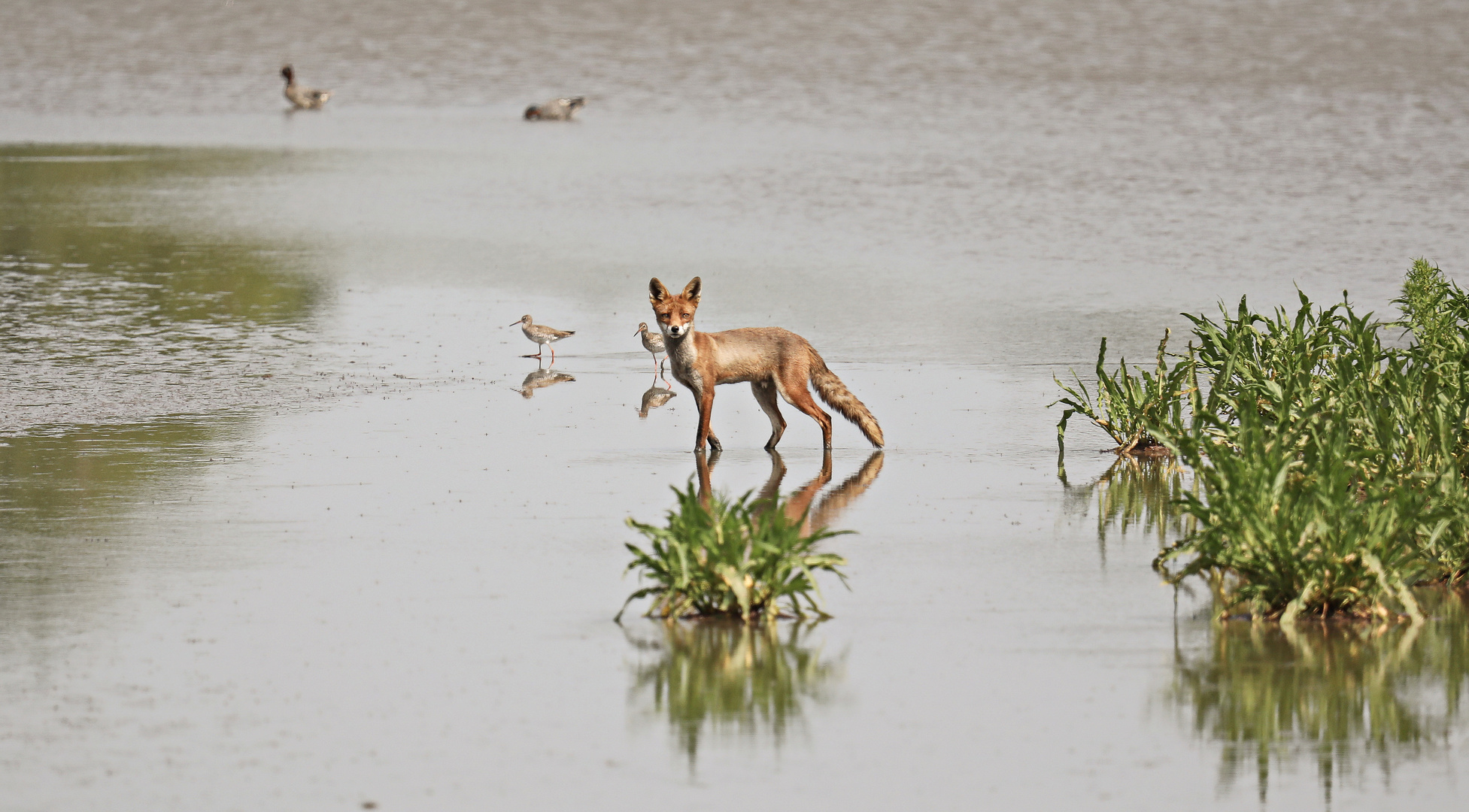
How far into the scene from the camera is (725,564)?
310 inches

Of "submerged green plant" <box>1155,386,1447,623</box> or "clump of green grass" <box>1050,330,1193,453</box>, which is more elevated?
"clump of green grass" <box>1050,330,1193,453</box>

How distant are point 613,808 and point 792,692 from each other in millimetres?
1270

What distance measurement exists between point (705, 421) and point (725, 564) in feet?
13.6

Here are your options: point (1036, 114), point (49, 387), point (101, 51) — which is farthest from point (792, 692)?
point (101, 51)

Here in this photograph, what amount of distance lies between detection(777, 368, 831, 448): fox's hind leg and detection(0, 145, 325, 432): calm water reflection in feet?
12.2

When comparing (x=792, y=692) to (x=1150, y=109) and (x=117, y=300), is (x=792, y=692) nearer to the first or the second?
(x=117, y=300)

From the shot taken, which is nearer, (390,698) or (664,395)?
(390,698)

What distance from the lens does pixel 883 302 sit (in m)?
17.7

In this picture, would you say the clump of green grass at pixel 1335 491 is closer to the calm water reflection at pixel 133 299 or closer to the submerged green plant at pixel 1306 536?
the submerged green plant at pixel 1306 536

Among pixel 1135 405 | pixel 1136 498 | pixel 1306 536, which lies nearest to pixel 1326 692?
pixel 1306 536

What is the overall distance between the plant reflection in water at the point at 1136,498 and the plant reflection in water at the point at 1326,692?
1.52m

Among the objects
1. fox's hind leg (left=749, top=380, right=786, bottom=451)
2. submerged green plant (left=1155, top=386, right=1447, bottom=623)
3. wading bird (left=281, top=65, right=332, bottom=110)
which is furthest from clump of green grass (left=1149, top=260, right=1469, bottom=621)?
wading bird (left=281, top=65, right=332, bottom=110)

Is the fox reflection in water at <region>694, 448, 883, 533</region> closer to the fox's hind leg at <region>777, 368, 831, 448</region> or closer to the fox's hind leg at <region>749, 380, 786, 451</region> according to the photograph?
the fox's hind leg at <region>777, 368, 831, 448</region>

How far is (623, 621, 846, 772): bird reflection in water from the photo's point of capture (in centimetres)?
677
